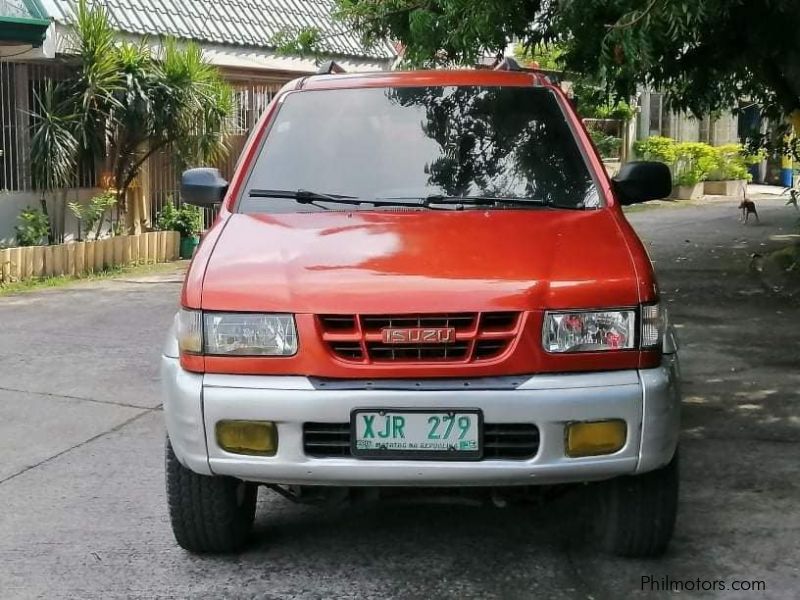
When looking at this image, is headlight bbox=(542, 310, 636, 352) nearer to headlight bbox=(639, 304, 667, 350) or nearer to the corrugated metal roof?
headlight bbox=(639, 304, 667, 350)

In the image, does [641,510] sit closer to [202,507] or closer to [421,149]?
[202,507]

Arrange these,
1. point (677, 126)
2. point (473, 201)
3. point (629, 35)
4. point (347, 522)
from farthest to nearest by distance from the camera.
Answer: point (677, 126)
point (629, 35)
point (347, 522)
point (473, 201)

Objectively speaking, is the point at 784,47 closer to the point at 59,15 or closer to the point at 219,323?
the point at 219,323

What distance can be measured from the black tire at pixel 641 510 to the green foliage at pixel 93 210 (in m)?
9.77

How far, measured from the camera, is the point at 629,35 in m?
6.39

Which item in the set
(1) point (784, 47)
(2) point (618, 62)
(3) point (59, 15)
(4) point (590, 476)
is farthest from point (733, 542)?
(3) point (59, 15)

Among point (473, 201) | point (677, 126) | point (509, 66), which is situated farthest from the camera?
point (677, 126)

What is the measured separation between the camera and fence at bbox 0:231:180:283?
1188cm

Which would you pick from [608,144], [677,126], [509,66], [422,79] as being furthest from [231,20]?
[677,126]

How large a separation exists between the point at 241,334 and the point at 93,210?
954 centimetres

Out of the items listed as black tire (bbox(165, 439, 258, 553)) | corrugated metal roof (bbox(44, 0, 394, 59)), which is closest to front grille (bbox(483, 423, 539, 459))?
black tire (bbox(165, 439, 258, 553))

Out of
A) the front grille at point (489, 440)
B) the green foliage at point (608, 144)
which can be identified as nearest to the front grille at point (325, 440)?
the front grille at point (489, 440)

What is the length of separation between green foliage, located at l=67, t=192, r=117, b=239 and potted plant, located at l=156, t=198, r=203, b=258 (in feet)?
3.95

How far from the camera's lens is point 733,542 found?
4.40 m
